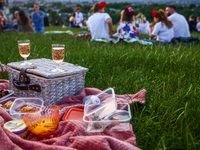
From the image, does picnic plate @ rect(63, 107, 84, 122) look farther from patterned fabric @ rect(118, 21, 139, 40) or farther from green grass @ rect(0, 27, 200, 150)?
patterned fabric @ rect(118, 21, 139, 40)

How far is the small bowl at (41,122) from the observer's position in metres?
1.57

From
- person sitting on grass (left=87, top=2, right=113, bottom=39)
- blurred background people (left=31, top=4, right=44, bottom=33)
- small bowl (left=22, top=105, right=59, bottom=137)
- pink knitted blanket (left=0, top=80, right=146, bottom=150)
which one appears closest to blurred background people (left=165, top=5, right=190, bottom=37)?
person sitting on grass (left=87, top=2, right=113, bottom=39)

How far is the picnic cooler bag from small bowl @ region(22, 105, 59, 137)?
462 millimetres

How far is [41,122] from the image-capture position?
158 cm

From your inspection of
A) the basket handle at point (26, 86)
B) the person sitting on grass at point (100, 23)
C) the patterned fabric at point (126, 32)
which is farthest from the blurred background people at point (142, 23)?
the basket handle at point (26, 86)

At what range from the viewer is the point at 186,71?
3295 millimetres

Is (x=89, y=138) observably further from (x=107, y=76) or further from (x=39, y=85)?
(x=107, y=76)

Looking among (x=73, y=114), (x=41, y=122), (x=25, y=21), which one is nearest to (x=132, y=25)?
(x=73, y=114)

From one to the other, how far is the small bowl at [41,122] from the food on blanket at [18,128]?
0.05 meters

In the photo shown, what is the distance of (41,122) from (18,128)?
0.58 ft

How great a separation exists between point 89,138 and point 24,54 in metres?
1.39

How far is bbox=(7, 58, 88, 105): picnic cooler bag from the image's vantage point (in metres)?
2.07

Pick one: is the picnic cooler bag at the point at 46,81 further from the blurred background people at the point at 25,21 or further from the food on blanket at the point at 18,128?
the blurred background people at the point at 25,21

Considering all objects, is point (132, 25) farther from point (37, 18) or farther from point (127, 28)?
point (37, 18)
